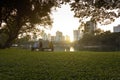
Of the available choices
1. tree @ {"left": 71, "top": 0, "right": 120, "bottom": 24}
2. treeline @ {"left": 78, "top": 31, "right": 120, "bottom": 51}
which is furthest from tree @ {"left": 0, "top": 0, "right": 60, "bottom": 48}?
treeline @ {"left": 78, "top": 31, "right": 120, "bottom": 51}

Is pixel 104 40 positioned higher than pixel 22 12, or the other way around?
pixel 22 12

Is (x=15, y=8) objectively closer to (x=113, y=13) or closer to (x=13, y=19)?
(x=13, y=19)

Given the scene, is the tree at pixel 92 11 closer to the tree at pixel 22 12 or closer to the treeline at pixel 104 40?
the tree at pixel 22 12

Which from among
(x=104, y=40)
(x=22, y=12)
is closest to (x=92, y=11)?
(x=22, y=12)

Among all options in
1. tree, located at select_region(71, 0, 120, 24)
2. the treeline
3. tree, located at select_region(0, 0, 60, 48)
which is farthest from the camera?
the treeline

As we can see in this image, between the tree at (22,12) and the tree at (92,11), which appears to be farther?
the tree at (22,12)

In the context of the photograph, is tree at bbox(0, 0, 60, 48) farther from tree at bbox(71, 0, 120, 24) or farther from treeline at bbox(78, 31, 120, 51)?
treeline at bbox(78, 31, 120, 51)

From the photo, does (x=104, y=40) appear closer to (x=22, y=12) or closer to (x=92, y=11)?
(x=22, y=12)

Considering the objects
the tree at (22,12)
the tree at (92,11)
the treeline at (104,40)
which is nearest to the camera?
the tree at (92,11)

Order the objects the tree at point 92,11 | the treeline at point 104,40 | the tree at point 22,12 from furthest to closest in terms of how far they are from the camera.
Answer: the treeline at point 104,40
the tree at point 22,12
the tree at point 92,11

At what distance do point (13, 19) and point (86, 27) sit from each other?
22.4 meters

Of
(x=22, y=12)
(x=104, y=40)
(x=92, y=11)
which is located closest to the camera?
(x=92, y=11)

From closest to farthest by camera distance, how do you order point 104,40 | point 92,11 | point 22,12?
point 92,11
point 22,12
point 104,40

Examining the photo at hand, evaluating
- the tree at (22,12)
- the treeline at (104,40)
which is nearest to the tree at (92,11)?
the tree at (22,12)
